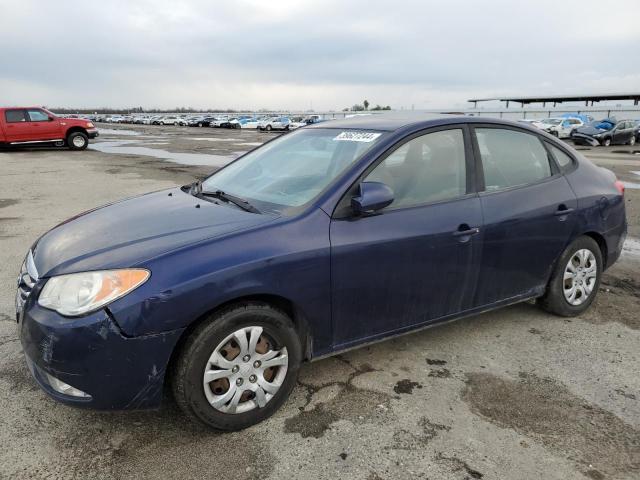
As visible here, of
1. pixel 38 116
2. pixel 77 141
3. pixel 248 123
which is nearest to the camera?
pixel 38 116

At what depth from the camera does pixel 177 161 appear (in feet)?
55.5

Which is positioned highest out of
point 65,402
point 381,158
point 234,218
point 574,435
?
point 381,158

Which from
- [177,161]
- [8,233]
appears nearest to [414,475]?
[8,233]

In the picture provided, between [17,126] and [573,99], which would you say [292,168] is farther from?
[573,99]

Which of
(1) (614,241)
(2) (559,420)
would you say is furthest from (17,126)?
(2) (559,420)

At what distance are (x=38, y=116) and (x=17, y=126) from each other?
33.9 inches

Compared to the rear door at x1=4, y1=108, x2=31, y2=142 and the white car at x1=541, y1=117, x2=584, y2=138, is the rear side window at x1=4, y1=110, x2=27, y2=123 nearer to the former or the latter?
the rear door at x1=4, y1=108, x2=31, y2=142

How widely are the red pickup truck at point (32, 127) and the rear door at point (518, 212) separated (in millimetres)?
20466

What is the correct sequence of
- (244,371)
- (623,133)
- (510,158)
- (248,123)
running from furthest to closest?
(248,123) < (623,133) < (510,158) < (244,371)

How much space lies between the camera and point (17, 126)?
65.3 ft

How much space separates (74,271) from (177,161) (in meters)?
15.1

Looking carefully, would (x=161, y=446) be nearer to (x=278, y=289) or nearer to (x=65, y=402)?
(x=65, y=402)

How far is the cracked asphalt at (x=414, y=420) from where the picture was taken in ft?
8.04

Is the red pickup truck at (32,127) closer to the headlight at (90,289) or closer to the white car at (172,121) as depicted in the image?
the headlight at (90,289)
